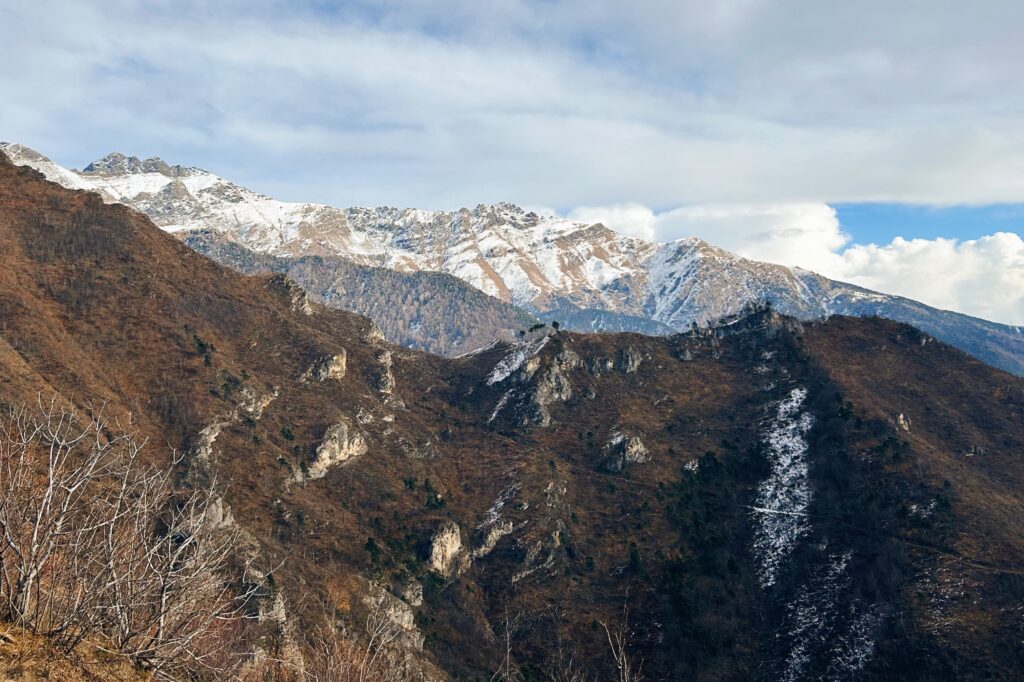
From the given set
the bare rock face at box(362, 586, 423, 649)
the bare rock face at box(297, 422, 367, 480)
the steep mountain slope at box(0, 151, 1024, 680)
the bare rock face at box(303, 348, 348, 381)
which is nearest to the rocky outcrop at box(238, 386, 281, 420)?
the steep mountain slope at box(0, 151, 1024, 680)

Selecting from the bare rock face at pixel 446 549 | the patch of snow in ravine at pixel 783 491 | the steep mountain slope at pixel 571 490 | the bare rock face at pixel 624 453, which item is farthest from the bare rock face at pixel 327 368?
the patch of snow in ravine at pixel 783 491

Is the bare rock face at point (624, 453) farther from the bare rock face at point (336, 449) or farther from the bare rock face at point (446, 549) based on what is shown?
the bare rock face at point (336, 449)

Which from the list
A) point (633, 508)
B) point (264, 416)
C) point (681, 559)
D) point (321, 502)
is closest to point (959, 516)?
point (681, 559)

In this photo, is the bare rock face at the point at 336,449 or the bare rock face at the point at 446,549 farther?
the bare rock face at the point at 336,449

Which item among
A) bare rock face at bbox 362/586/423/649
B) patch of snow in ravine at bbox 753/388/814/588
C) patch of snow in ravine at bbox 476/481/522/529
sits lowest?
bare rock face at bbox 362/586/423/649

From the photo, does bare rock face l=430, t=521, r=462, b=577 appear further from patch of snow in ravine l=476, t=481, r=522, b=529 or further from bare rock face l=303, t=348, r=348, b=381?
bare rock face l=303, t=348, r=348, b=381

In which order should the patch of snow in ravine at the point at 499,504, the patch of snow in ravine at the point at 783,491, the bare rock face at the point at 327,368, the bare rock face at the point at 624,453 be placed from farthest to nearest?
the bare rock face at the point at 327,368, the bare rock face at the point at 624,453, the patch of snow in ravine at the point at 499,504, the patch of snow in ravine at the point at 783,491
